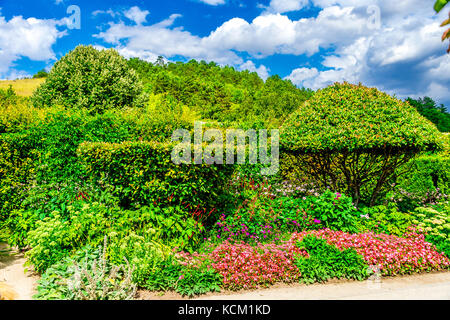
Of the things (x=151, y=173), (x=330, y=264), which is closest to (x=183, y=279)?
(x=151, y=173)

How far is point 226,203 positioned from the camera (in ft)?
20.9

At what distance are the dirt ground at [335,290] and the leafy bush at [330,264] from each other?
0.37 ft

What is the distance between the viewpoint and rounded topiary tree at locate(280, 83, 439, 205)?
5875mm

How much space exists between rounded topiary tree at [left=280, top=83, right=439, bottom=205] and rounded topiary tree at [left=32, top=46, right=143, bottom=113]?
38.6 ft

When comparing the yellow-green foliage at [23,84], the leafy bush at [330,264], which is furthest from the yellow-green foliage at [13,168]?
the yellow-green foliage at [23,84]

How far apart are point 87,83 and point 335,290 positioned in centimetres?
1584

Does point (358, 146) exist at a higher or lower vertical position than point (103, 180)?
higher

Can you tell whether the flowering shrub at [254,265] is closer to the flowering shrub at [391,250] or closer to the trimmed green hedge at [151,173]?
the flowering shrub at [391,250]

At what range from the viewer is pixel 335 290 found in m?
3.97

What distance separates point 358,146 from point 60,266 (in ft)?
19.2

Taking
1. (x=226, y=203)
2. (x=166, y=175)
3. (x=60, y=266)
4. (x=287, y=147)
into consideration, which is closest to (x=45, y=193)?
(x=60, y=266)

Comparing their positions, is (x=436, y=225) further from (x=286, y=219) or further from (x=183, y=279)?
(x=183, y=279)
